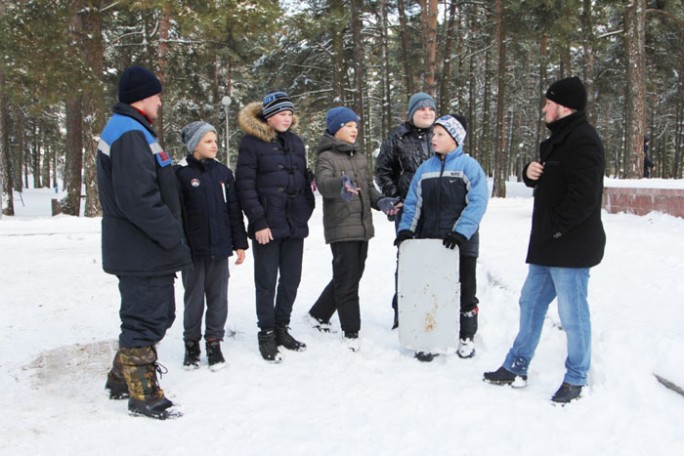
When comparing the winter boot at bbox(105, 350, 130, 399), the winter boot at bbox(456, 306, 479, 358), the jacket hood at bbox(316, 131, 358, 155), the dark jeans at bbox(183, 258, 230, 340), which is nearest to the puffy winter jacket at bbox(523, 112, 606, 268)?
the winter boot at bbox(456, 306, 479, 358)

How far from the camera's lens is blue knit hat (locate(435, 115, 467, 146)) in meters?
4.08

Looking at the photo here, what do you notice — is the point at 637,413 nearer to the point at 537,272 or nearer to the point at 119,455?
the point at 537,272

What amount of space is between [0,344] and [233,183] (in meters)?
2.48

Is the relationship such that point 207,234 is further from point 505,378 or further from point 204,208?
point 505,378

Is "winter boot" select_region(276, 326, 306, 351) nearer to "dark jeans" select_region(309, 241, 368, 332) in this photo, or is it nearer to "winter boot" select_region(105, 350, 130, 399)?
"dark jeans" select_region(309, 241, 368, 332)

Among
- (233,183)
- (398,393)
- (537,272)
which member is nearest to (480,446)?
(398,393)

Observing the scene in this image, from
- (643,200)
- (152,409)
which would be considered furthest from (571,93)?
(643,200)

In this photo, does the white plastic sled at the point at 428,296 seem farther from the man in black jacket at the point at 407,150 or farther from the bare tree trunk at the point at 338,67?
the bare tree trunk at the point at 338,67

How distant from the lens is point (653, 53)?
876 inches

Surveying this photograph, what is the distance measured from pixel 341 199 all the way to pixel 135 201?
71.4 inches

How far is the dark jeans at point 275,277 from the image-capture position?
434 cm

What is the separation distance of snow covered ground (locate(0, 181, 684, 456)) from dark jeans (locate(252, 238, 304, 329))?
371 millimetres

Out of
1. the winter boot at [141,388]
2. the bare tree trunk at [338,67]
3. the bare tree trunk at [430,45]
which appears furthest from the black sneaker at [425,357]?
the bare tree trunk at [338,67]

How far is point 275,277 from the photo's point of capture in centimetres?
439
